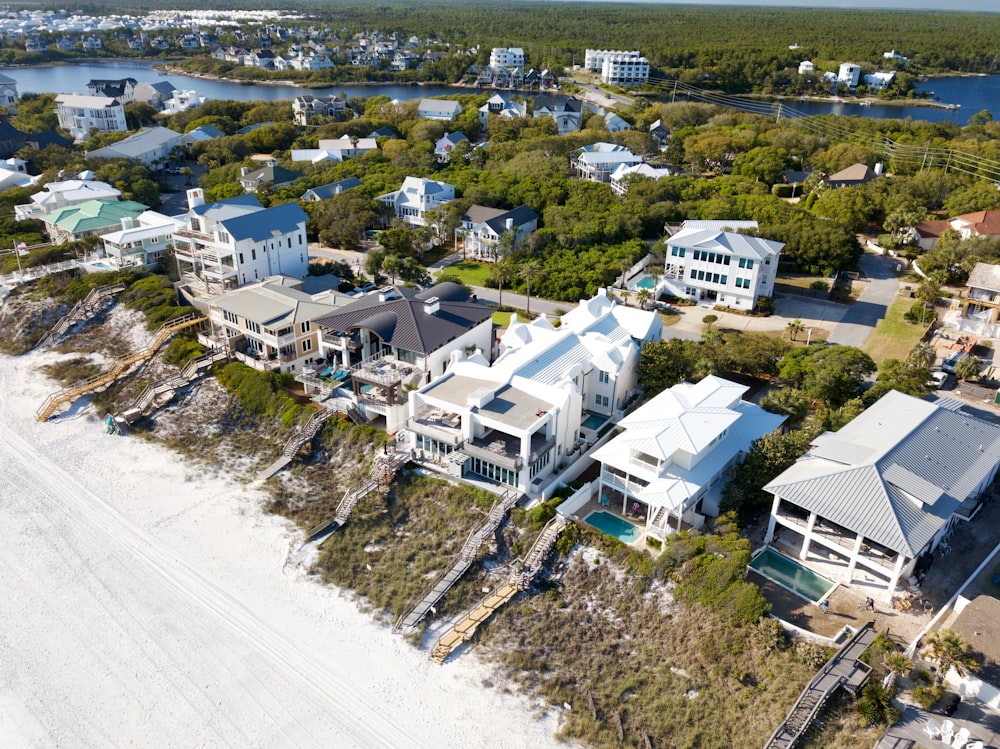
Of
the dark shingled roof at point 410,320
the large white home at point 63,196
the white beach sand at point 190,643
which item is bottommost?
the white beach sand at point 190,643

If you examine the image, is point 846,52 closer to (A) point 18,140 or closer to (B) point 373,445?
(A) point 18,140

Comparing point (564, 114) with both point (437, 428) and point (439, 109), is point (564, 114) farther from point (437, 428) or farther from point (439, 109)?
point (437, 428)

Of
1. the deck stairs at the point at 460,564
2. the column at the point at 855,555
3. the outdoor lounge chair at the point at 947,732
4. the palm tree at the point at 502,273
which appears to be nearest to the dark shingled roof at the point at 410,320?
the deck stairs at the point at 460,564

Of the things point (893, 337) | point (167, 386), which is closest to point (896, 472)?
point (893, 337)

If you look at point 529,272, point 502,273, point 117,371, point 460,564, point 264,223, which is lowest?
point 117,371

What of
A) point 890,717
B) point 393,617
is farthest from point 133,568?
point 890,717

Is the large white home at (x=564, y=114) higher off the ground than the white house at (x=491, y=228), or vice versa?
the large white home at (x=564, y=114)

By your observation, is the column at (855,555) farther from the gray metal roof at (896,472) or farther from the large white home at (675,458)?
the large white home at (675,458)

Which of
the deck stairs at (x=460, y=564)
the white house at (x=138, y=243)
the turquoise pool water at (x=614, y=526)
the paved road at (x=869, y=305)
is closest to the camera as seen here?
the deck stairs at (x=460, y=564)
